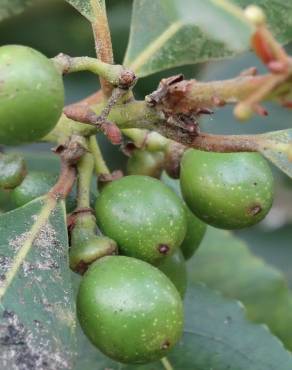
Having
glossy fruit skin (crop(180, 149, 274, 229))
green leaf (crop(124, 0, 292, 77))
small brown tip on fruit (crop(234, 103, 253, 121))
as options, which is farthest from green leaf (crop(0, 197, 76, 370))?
small brown tip on fruit (crop(234, 103, 253, 121))

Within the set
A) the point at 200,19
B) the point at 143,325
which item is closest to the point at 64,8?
the point at 200,19

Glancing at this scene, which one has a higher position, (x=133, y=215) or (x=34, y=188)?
(x=133, y=215)

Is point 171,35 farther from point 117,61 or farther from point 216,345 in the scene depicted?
point 117,61

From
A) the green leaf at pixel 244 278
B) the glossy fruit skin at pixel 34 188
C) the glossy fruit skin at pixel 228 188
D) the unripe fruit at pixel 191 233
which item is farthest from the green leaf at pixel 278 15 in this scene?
the green leaf at pixel 244 278

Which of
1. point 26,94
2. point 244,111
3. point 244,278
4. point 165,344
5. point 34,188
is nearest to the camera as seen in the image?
point 244,111

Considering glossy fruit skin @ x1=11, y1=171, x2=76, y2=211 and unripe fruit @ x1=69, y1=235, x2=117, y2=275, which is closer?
unripe fruit @ x1=69, y1=235, x2=117, y2=275

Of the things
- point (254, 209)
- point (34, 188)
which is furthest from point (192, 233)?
point (34, 188)

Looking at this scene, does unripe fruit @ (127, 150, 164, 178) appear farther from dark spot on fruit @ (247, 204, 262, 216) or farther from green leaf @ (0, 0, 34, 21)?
green leaf @ (0, 0, 34, 21)
